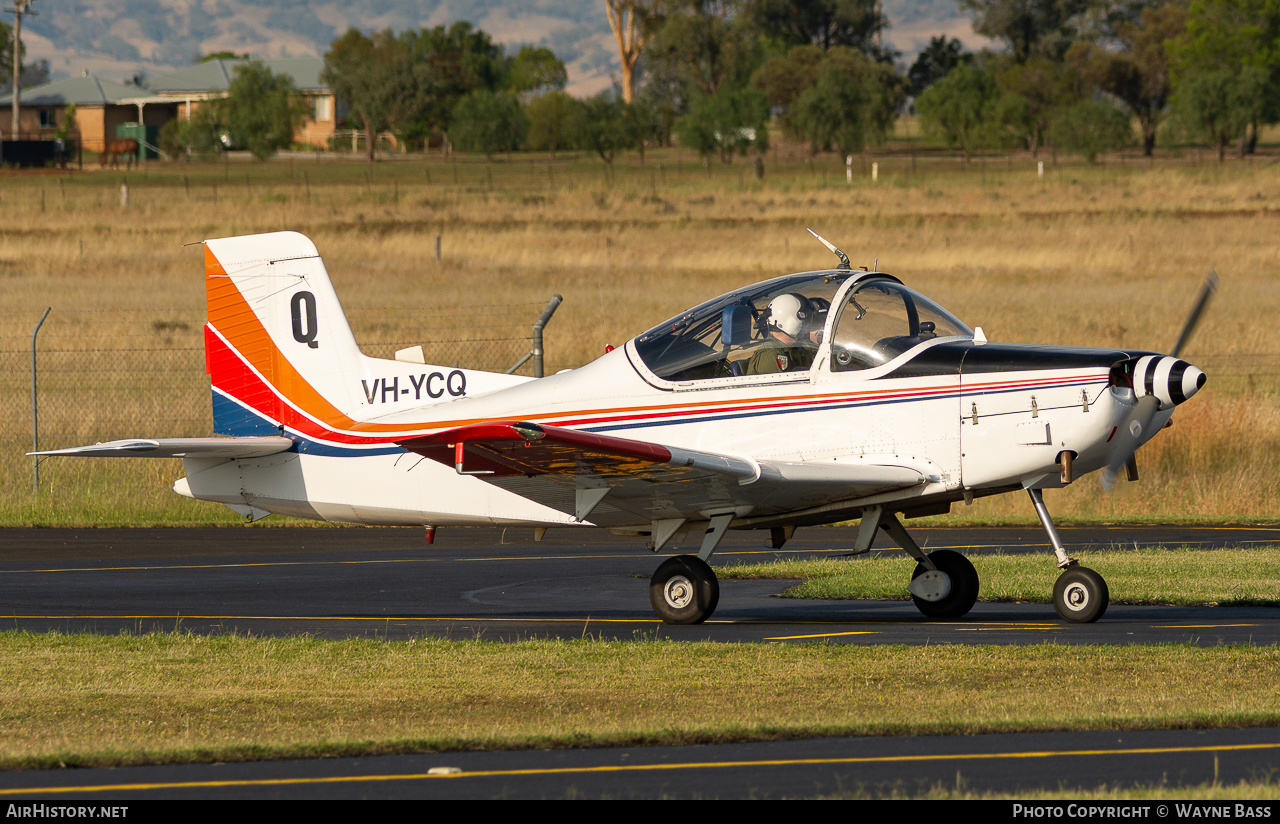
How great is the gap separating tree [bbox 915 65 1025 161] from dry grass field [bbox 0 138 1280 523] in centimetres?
1644

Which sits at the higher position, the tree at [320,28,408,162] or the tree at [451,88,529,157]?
the tree at [320,28,408,162]

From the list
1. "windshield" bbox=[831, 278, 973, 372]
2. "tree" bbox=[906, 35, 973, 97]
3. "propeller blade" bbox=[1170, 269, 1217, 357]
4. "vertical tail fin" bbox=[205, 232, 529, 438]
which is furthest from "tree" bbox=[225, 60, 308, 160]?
"propeller blade" bbox=[1170, 269, 1217, 357]

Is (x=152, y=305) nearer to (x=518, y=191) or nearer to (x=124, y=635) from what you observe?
(x=124, y=635)

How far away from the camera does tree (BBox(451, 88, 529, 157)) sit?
107 m

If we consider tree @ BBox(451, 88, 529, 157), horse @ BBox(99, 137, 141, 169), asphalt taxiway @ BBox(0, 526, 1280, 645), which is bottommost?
asphalt taxiway @ BBox(0, 526, 1280, 645)

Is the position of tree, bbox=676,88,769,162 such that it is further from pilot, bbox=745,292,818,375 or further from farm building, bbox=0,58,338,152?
pilot, bbox=745,292,818,375

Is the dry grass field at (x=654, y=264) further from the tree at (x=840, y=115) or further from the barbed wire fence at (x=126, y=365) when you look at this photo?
the tree at (x=840, y=115)

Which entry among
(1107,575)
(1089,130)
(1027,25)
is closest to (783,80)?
(1027,25)

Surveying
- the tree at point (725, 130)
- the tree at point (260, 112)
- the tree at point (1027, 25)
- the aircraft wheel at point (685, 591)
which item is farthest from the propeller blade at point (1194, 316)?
the tree at point (1027, 25)

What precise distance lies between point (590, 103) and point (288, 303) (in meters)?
95.0

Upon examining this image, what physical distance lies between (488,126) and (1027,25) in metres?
50.2

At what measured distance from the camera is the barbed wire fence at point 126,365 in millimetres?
19781

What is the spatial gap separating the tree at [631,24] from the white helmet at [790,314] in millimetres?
127898

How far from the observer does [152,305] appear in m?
32.9
